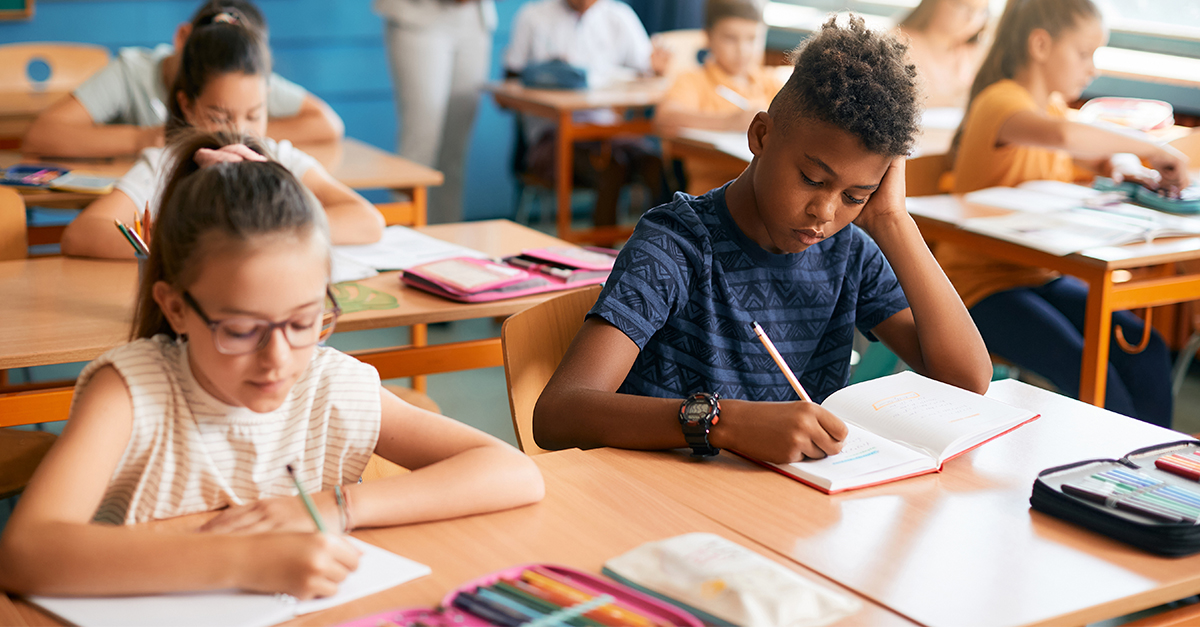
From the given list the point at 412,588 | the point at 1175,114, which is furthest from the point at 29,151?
the point at 1175,114

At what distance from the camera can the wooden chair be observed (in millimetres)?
1636

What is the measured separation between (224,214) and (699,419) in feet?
1.77

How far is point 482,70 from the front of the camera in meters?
4.80

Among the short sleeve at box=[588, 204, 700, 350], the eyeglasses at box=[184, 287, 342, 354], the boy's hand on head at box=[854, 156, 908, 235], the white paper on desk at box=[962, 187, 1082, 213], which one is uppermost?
the boy's hand on head at box=[854, 156, 908, 235]

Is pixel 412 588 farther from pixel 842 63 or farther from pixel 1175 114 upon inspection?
pixel 1175 114

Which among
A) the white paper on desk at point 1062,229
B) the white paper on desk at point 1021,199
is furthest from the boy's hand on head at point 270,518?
the white paper on desk at point 1021,199

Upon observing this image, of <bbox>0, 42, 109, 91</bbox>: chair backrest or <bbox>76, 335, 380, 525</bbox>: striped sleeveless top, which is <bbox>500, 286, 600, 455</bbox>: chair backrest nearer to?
<bbox>76, 335, 380, 525</bbox>: striped sleeveless top

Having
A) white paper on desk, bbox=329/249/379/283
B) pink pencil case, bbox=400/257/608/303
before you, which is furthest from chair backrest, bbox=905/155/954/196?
white paper on desk, bbox=329/249/379/283

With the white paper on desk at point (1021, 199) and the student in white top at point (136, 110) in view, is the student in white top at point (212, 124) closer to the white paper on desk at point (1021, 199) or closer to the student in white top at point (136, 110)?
the student in white top at point (136, 110)

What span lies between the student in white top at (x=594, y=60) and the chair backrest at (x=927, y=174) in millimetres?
1835

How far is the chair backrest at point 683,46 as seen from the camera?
508cm

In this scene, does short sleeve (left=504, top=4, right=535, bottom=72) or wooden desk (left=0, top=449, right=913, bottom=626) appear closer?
wooden desk (left=0, top=449, right=913, bottom=626)

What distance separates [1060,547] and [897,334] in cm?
59

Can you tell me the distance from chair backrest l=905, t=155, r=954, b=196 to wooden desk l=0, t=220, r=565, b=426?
1.24 meters
